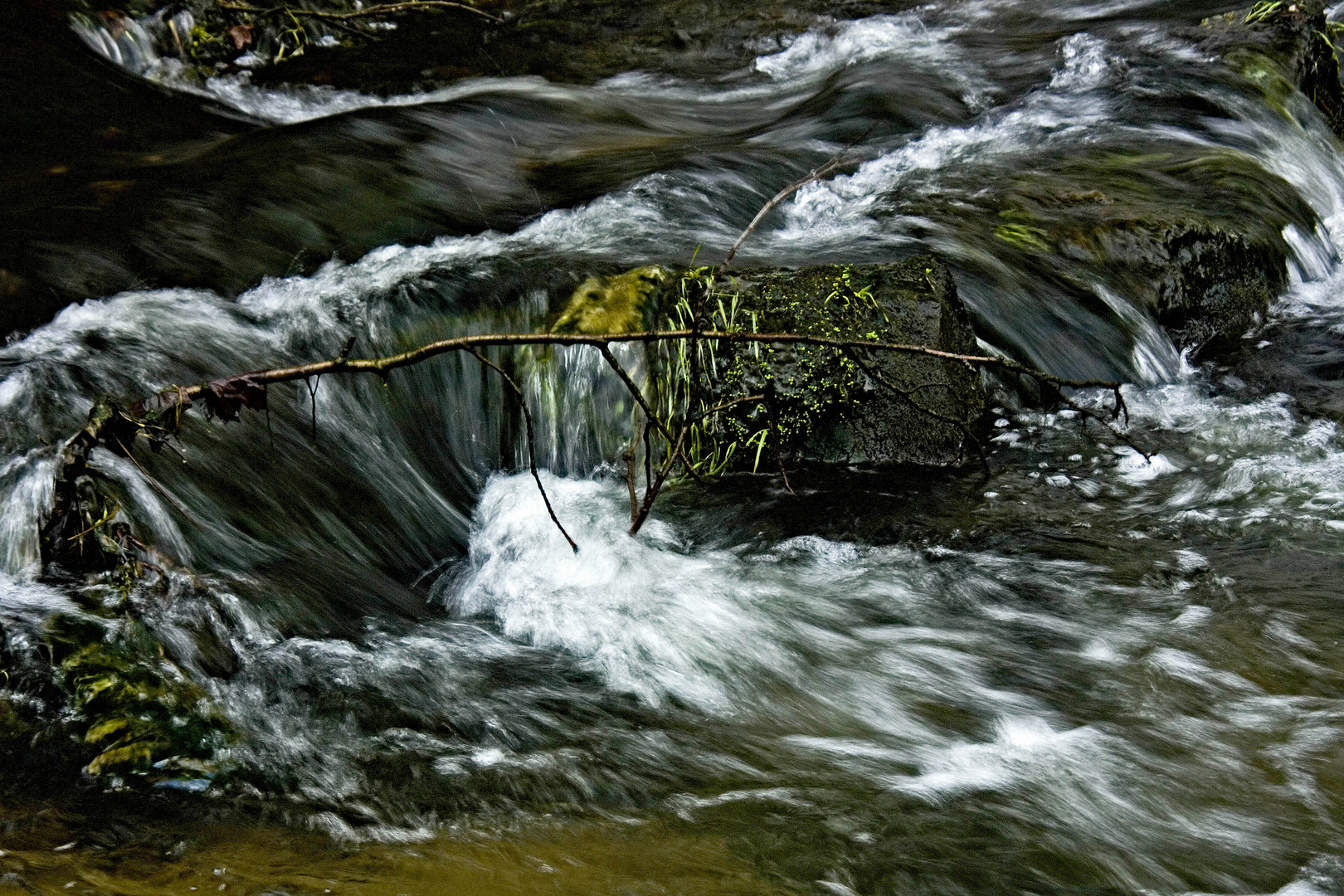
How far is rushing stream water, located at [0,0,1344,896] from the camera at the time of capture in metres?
2.64

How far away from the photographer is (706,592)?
3.99 m

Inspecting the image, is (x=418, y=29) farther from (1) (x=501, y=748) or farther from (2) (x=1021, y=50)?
(1) (x=501, y=748)

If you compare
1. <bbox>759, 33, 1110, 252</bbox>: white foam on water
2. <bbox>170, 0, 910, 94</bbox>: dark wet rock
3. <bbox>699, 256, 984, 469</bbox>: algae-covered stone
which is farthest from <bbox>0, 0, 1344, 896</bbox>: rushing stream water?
<bbox>170, 0, 910, 94</bbox>: dark wet rock

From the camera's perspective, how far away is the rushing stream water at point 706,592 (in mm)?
2639

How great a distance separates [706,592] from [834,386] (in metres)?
1.18

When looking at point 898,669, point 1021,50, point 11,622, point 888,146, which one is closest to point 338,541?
point 11,622

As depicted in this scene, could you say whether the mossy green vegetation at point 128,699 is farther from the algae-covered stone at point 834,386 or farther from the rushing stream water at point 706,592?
the algae-covered stone at point 834,386

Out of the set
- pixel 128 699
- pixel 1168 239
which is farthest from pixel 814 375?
pixel 128 699

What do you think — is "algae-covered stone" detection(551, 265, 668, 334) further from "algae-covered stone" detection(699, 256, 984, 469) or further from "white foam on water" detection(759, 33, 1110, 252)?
"white foam on water" detection(759, 33, 1110, 252)

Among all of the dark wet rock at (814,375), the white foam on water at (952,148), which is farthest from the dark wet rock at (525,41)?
the dark wet rock at (814,375)

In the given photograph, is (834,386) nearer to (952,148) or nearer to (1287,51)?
(952,148)

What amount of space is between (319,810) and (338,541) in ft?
5.25

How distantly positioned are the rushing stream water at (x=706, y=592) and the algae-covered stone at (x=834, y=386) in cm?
17

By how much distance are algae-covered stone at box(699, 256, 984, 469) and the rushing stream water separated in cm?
17
